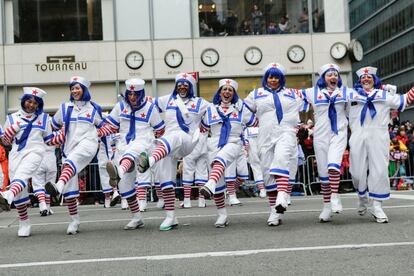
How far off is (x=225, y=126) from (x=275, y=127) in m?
0.82

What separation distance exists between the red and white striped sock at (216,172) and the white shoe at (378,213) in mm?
2036

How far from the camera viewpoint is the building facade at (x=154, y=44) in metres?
24.6

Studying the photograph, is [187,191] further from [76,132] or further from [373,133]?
[373,133]

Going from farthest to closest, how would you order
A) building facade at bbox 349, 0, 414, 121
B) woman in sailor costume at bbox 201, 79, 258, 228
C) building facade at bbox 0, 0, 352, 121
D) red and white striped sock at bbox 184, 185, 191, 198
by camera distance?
building facade at bbox 349, 0, 414, 121
building facade at bbox 0, 0, 352, 121
red and white striped sock at bbox 184, 185, 191, 198
woman in sailor costume at bbox 201, 79, 258, 228

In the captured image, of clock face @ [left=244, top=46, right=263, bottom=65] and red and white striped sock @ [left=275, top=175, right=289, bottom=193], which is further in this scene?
clock face @ [left=244, top=46, right=263, bottom=65]

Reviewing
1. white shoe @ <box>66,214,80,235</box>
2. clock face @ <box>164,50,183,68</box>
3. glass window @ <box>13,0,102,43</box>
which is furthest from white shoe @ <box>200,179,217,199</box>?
glass window @ <box>13,0,102,43</box>

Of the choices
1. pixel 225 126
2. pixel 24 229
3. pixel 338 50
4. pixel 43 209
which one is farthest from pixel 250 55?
pixel 24 229

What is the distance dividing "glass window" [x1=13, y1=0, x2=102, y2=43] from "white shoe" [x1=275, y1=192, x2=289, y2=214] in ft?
58.0

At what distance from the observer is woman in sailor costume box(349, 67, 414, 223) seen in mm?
8789

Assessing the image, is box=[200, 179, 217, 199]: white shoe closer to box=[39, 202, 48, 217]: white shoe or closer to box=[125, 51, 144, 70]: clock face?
box=[39, 202, 48, 217]: white shoe

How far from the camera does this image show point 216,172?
8664 millimetres

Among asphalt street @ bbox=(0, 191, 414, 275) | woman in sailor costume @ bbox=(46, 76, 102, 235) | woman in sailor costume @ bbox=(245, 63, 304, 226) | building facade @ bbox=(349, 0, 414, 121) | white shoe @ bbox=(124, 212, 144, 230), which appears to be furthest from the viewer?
building facade @ bbox=(349, 0, 414, 121)

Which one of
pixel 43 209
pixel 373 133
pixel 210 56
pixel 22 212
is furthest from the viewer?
pixel 210 56

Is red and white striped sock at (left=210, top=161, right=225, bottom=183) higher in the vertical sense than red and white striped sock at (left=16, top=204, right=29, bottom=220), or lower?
higher
